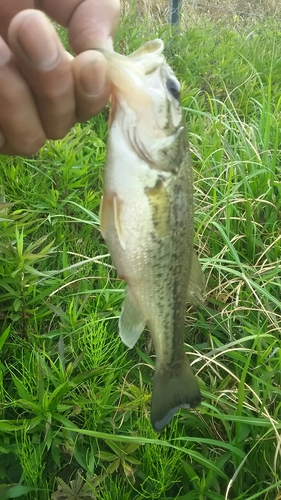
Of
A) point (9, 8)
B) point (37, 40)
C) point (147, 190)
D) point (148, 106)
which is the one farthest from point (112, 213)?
point (9, 8)

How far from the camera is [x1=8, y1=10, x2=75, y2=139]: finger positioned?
3.15 ft

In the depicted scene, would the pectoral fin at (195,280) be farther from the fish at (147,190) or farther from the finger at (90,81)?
the finger at (90,81)

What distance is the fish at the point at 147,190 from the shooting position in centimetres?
111

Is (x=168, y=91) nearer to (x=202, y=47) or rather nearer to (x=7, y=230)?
(x=7, y=230)

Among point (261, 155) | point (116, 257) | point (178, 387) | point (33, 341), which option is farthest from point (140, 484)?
point (261, 155)

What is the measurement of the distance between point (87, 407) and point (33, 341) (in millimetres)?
347

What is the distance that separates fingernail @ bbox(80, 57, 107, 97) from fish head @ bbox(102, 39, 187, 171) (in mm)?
22

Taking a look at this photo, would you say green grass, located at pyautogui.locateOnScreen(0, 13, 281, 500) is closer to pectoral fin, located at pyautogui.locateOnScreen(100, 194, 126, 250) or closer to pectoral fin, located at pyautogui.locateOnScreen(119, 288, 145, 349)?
pectoral fin, located at pyautogui.locateOnScreen(119, 288, 145, 349)

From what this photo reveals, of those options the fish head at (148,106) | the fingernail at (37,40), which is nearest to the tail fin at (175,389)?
the fish head at (148,106)

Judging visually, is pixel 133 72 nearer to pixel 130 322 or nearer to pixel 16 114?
pixel 16 114

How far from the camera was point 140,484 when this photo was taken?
1580mm

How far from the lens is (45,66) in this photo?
103cm

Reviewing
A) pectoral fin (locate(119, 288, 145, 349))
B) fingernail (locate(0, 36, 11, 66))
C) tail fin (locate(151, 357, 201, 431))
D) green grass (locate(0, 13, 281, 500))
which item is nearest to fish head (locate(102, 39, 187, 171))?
fingernail (locate(0, 36, 11, 66))

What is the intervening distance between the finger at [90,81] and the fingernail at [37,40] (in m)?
0.07
